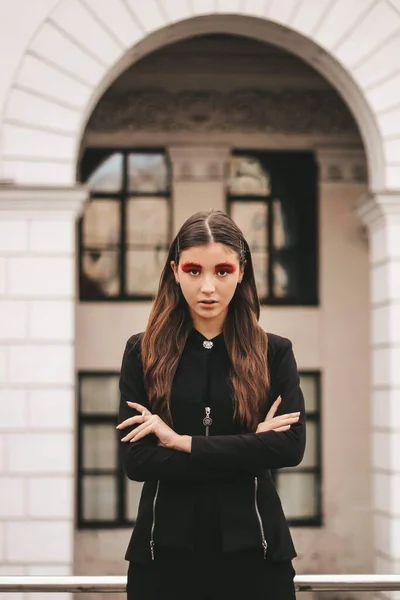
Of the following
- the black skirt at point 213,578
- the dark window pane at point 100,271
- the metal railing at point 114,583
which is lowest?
the metal railing at point 114,583

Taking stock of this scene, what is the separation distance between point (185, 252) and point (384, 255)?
6592 mm

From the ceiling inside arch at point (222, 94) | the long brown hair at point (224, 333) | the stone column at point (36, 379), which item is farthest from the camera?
the ceiling inside arch at point (222, 94)

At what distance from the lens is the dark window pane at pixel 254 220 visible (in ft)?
41.6

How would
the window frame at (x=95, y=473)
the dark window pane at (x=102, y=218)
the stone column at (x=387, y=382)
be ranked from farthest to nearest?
the dark window pane at (x=102, y=218), the window frame at (x=95, y=473), the stone column at (x=387, y=382)

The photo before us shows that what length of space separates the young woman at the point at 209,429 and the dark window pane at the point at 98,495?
10184mm

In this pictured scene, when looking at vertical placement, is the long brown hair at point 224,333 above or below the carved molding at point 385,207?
below

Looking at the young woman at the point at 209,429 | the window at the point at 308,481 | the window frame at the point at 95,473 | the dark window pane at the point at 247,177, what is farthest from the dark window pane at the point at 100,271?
the young woman at the point at 209,429

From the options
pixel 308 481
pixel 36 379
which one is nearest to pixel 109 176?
pixel 308 481

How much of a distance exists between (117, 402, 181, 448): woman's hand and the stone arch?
624 centimetres

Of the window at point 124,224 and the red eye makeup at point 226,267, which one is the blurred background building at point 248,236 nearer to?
the window at point 124,224

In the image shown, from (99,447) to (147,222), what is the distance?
288 centimetres

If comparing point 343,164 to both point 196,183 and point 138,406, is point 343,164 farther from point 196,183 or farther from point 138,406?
point 138,406

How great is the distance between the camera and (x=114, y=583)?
125 inches

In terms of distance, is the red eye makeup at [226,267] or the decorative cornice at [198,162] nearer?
the red eye makeup at [226,267]
